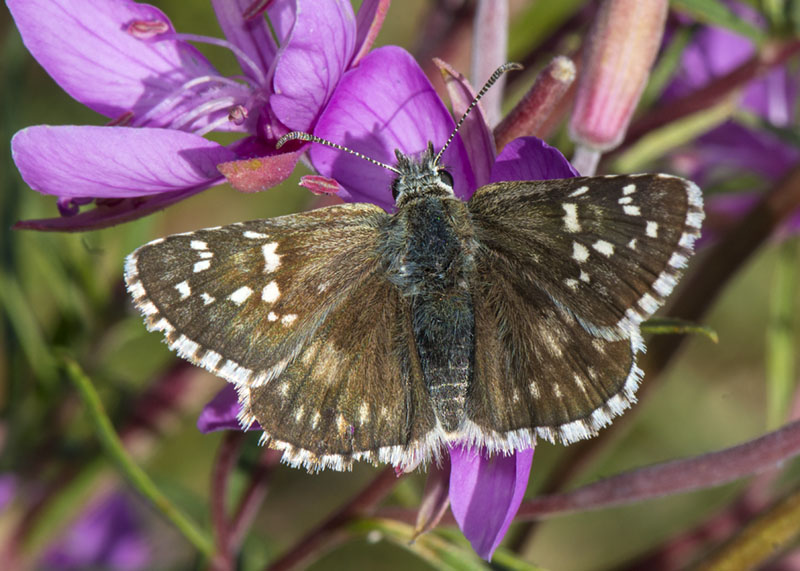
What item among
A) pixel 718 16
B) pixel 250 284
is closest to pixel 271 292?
pixel 250 284

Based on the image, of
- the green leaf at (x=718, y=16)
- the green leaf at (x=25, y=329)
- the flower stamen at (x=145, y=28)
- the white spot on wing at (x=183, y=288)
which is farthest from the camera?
the green leaf at (x=25, y=329)

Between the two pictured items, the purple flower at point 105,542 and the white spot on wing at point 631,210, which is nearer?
the white spot on wing at point 631,210

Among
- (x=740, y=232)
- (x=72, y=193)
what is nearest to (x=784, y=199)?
(x=740, y=232)

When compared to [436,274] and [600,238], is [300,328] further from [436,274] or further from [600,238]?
[600,238]

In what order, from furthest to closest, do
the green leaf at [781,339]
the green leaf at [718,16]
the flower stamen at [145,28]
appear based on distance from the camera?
the green leaf at [781,339] → the green leaf at [718,16] → the flower stamen at [145,28]

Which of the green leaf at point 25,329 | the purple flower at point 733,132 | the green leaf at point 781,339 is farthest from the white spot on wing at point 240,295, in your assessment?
the green leaf at point 781,339

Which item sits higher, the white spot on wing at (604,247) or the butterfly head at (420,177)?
the butterfly head at (420,177)

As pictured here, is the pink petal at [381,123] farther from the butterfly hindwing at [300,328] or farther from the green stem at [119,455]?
the green stem at [119,455]

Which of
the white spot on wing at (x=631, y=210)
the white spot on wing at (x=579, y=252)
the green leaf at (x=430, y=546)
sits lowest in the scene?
the green leaf at (x=430, y=546)
